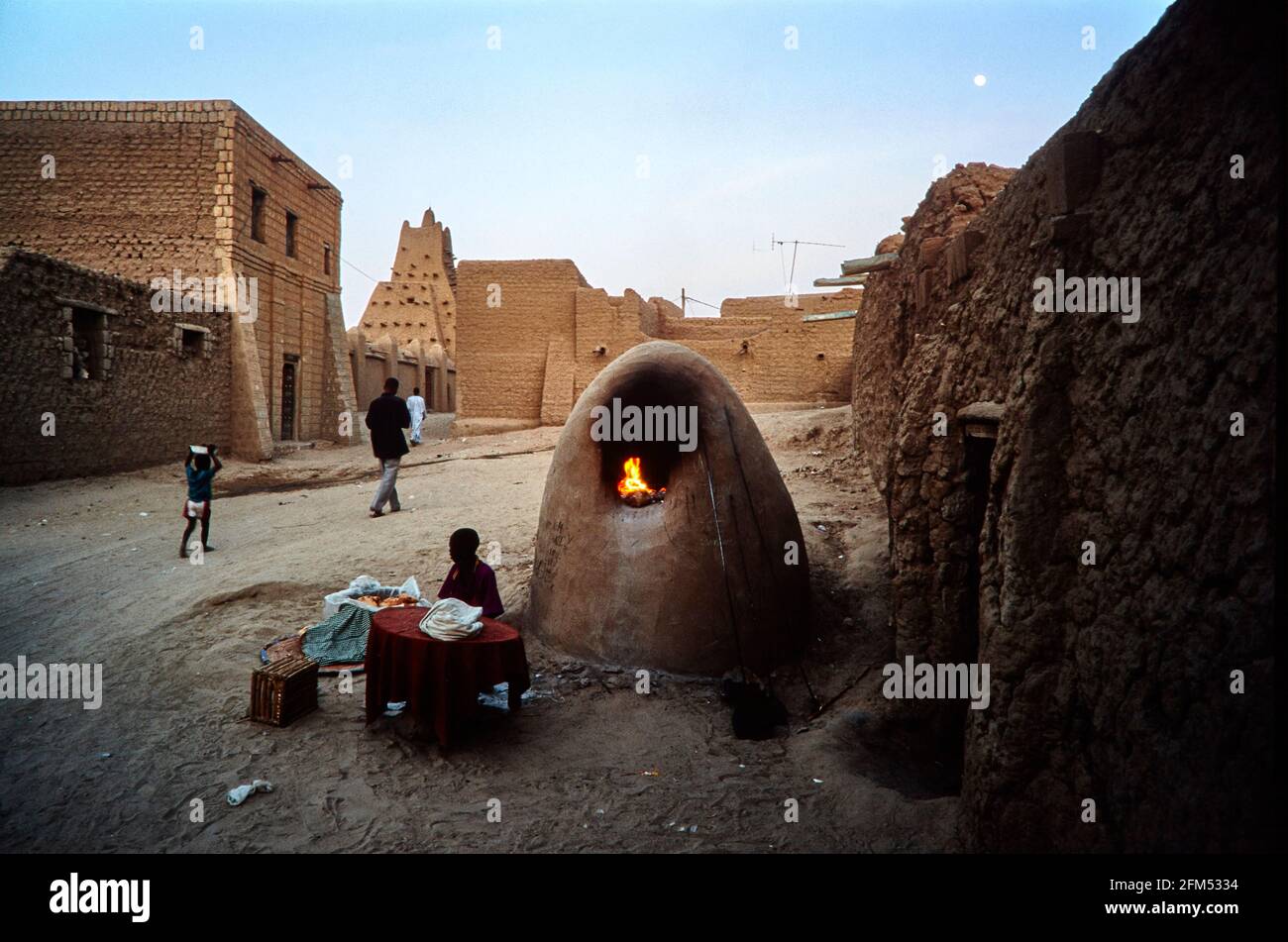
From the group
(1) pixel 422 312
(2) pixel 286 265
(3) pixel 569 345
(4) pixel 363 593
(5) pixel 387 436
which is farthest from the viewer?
(1) pixel 422 312

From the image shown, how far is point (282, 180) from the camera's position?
17.9m

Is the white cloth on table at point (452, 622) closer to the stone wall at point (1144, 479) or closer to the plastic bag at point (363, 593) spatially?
the plastic bag at point (363, 593)

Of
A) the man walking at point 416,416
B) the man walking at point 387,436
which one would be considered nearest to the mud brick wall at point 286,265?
the man walking at point 416,416

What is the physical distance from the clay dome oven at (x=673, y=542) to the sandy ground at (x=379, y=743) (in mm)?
283

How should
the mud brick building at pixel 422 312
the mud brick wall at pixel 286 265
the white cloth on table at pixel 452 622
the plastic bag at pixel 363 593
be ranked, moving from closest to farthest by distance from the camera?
the white cloth on table at pixel 452 622, the plastic bag at pixel 363 593, the mud brick wall at pixel 286 265, the mud brick building at pixel 422 312

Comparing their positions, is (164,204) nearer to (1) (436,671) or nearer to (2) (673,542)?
(2) (673,542)

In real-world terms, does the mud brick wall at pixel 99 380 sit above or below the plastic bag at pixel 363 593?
above

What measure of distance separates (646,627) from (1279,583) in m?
4.02

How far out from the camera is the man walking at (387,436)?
9305 millimetres

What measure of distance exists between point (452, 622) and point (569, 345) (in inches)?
580

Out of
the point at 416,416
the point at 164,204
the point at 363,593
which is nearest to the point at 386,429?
the point at 363,593

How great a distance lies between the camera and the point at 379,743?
4340mm
